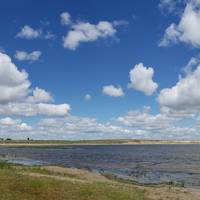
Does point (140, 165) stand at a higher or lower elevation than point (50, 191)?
higher

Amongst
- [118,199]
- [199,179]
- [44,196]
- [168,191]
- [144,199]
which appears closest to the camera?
[44,196]

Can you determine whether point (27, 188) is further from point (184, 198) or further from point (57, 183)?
point (184, 198)

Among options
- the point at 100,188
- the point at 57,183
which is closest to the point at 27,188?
the point at 57,183

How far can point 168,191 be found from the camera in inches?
1491

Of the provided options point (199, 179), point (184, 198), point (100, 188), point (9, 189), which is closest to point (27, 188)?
point (9, 189)

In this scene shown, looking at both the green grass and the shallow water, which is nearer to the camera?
the green grass

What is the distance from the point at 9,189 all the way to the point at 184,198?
49.2ft

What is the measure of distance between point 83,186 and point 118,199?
3.75m

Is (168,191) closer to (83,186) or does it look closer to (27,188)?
(83,186)

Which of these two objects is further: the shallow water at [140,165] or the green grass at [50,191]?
the shallow water at [140,165]

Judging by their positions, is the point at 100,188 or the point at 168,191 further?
the point at 168,191

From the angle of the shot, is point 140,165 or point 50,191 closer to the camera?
point 50,191

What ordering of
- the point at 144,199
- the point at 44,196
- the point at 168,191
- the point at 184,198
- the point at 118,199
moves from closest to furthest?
the point at 44,196 < the point at 118,199 < the point at 144,199 < the point at 184,198 < the point at 168,191

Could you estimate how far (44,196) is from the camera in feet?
89.0
